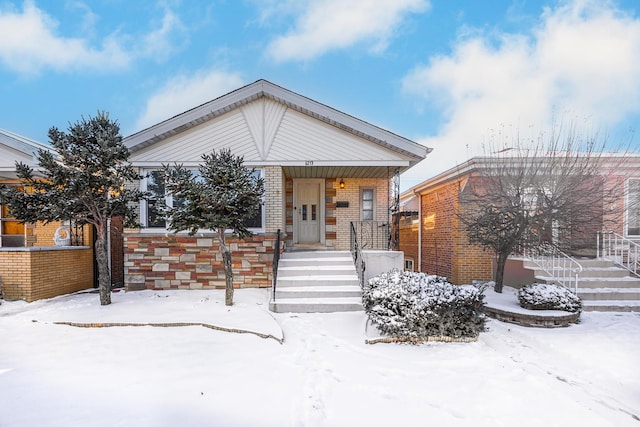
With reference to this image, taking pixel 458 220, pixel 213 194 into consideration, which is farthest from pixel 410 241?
pixel 213 194

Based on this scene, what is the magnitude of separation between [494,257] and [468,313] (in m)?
5.77

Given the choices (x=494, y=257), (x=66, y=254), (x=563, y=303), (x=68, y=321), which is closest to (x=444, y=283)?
(x=563, y=303)

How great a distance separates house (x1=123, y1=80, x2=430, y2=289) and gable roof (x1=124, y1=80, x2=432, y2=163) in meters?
0.03

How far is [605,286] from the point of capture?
784 centimetres

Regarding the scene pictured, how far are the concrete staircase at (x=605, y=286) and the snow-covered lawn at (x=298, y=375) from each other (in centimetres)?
109

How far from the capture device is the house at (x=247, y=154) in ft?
27.4

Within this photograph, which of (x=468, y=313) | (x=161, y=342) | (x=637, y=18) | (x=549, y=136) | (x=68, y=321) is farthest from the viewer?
(x=637, y=18)

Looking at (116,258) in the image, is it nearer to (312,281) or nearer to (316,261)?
(316,261)

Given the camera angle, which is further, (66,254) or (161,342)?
(66,254)

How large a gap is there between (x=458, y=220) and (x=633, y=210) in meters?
5.21

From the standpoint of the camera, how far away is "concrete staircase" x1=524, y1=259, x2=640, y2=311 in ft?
23.3

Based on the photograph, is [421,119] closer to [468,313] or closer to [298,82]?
[298,82]

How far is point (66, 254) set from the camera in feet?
27.3

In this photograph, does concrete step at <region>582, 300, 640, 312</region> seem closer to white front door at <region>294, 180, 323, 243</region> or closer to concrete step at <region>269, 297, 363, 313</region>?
concrete step at <region>269, 297, 363, 313</region>
